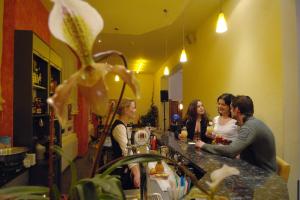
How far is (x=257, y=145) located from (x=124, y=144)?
3.70ft

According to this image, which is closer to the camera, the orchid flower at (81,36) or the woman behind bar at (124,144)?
the orchid flower at (81,36)

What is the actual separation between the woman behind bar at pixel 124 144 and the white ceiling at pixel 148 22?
6.10 feet

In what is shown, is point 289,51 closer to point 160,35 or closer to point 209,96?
point 209,96

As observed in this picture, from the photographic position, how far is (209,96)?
16.4 feet

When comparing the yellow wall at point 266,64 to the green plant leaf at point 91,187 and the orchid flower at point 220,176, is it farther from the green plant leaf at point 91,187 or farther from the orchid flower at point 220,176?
the green plant leaf at point 91,187

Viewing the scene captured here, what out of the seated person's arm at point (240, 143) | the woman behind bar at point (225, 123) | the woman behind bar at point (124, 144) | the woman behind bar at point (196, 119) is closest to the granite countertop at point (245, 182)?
the seated person's arm at point (240, 143)

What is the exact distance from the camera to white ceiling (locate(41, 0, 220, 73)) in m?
3.93

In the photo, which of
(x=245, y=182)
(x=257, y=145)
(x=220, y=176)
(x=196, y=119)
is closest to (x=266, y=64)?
(x=257, y=145)

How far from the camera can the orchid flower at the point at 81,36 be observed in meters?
0.50

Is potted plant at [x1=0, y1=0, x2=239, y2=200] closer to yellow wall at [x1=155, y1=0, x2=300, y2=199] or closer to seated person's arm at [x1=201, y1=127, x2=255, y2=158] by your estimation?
seated person's arm at [x1=201, y1=127, x2=255, y2=158]

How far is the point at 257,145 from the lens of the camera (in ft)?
7.11

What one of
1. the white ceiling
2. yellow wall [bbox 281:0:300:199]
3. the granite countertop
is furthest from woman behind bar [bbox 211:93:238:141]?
the white ceiling

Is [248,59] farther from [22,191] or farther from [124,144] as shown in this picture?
[22,191]

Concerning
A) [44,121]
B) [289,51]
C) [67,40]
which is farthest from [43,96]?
[67,40]
